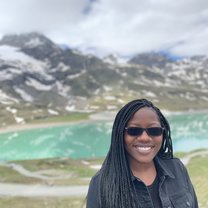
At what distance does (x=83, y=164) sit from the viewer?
186 ft

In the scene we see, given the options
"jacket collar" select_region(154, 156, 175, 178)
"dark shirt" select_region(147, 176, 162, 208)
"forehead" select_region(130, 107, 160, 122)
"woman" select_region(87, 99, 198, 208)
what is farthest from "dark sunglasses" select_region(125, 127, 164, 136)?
"dark shirt" select_region(147, 176, 162, 208)

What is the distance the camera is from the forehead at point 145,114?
14.9ft

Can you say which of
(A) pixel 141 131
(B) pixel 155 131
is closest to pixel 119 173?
(A) pixel 141 131

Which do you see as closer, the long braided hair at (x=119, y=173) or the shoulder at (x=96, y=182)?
the long braided hair at (x=119, y=173)

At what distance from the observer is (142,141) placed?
4.50 meters

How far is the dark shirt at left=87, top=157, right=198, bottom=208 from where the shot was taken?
4.27 metres

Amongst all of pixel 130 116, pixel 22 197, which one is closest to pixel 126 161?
pixel 130 116

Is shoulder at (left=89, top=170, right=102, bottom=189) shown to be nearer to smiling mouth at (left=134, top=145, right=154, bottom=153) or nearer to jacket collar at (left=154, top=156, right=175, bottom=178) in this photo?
smiling mouth at (left=134, top=145, right=154, bottom=153)

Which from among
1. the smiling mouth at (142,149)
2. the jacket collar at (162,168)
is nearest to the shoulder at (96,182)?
the smiling mouth at (142,149)

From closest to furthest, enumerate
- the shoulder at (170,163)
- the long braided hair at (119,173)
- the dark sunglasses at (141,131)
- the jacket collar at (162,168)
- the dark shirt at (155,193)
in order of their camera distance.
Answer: the long braided hair at (119,173) < the dark shirt at (155,193) < the dark sunglasses at (141,131) < the jacket collar at (162,168) < the shoulder at (170,163)

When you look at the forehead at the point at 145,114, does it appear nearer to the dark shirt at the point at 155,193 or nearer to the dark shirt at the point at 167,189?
the dark shirt at the point at 167,189

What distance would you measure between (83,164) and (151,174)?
174 ft

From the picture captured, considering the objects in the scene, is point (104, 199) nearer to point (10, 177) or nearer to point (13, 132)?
point (10, 177)

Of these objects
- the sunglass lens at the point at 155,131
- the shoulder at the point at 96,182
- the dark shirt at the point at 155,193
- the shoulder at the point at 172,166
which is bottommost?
the dark shirt at the point at 155,193
